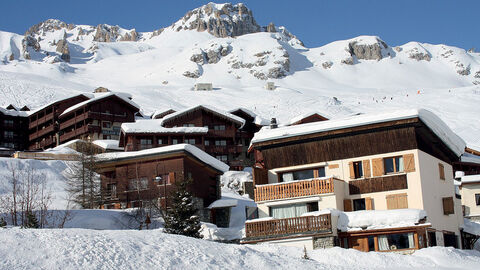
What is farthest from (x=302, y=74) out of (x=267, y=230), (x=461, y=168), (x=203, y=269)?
(x=203, y=269)

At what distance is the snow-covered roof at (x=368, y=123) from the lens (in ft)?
90.3

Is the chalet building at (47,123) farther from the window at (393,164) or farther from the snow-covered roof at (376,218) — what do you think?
the snow-covered roof at (376,218)

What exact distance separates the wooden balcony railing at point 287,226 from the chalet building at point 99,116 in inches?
1769

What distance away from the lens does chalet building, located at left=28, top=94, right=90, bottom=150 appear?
75.7 meters

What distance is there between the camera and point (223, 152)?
6406 cm

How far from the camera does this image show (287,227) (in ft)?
85.1

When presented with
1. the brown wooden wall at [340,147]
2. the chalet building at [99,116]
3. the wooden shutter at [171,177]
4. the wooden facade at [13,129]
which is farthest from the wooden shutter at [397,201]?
the wooden facade at [13,129]

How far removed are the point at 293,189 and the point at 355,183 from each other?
2.90 m

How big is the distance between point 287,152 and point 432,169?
685 cm

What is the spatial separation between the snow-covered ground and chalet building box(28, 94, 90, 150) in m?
59.6

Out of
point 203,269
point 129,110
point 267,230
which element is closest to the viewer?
point 203,269

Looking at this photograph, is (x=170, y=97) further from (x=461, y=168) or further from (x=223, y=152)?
(x=461, y=168)

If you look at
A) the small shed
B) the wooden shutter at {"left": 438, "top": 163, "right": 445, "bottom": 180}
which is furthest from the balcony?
the small shed

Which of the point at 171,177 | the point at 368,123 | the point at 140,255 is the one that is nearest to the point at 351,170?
the point at 368,123
